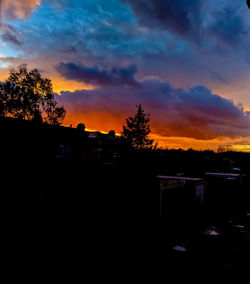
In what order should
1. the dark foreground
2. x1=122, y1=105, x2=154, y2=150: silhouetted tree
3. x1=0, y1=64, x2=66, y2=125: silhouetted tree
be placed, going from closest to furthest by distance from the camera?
the dark foreground → x1=0, y1=64, x2=66, y2=125: silhouetted tree → x1=122, y1=105, x2=154, y2=150: silhouetted tree

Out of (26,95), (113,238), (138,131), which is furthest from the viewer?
(138,131)

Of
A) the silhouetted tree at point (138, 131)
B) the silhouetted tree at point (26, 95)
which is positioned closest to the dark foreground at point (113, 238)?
the silhouetted tree at point (26, 95)

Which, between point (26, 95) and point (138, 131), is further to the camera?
point (138, 131)

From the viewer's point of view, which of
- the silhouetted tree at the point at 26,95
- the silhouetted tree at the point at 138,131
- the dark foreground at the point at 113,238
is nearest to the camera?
the dark foreground at the point at 113,238

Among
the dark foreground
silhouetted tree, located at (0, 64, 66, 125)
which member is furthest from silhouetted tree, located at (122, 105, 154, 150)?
the dark foreground

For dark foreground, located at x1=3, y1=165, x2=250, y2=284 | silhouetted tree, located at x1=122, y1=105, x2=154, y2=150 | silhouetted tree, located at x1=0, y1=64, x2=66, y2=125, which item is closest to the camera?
dark foreground, located at x1=3, y1=165, x2=250, y2=284

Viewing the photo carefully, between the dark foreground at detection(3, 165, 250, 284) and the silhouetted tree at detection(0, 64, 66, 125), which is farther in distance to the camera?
the silhouetted tree at detection(0, 64, 66, 125)

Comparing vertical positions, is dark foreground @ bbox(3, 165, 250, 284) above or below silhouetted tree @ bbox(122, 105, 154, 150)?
below

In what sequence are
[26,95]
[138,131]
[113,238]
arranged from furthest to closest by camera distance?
[138,131], [26,95], [113,238]

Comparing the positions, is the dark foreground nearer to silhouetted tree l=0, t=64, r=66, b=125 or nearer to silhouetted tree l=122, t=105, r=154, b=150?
silhouetted tree l=0, t=64, r=66, b=125

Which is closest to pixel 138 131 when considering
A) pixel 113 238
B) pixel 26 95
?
pixel 26 95

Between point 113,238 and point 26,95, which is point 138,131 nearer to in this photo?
point 26,95

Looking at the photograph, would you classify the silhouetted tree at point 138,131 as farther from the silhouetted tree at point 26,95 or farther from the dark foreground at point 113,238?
the dark foreground at point 113,238

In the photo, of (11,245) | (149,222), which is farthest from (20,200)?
(149,222)
